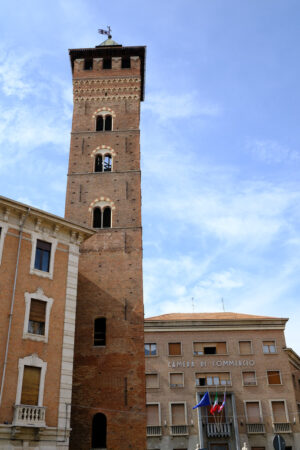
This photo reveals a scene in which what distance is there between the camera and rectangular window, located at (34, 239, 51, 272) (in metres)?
21.6

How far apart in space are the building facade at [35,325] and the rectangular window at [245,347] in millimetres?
24242

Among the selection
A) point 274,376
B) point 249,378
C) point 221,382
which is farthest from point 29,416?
point 274,376

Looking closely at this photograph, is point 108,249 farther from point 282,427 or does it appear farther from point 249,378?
point 282,427

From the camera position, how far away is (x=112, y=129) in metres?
33.6

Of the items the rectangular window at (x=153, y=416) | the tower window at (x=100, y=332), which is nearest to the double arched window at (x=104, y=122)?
the tower window at (x=100, y=332)

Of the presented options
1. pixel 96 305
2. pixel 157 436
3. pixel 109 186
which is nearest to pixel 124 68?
pixel 109 186

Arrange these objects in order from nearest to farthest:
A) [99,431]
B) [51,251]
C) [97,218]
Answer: [51,251] → [99,431] → [97,218]

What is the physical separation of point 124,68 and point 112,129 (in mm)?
7037

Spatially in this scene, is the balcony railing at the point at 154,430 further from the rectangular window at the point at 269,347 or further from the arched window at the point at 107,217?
the arched window at the point at 107,217

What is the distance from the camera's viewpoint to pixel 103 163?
1262 inches

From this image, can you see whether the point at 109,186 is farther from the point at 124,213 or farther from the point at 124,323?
the point at 124,323

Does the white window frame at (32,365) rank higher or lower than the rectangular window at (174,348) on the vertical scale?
lower

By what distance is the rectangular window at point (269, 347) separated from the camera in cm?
4178

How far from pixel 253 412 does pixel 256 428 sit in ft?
4.23
